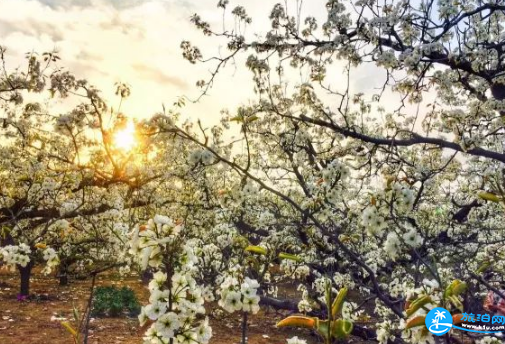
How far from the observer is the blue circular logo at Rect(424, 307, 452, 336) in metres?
2.04

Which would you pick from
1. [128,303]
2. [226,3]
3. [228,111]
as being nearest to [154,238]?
[226,3]

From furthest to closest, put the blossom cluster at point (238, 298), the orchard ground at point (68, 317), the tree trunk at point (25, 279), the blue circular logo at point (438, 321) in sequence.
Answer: the tree trunk at point (25, 279) → the orchard ground at point (68, 317) → the blossom cluster at point (238, 298) → the blue circular logo at point (438, 321)

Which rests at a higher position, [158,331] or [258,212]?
[258,212]

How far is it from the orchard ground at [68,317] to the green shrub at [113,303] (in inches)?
10.5

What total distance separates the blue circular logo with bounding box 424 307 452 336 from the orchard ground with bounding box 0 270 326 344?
7795 mm

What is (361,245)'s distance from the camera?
10797 millimetres

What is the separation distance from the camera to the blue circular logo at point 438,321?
2041 mm

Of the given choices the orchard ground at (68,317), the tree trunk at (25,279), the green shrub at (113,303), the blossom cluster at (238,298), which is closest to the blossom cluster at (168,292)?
the blossom cluster at (238,298)

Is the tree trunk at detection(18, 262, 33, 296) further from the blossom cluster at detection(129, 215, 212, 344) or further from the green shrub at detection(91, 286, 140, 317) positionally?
the blossom cluster at detection(129, 215, 212, 344)

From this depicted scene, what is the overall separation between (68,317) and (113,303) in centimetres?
107

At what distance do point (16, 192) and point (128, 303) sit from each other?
170 inches

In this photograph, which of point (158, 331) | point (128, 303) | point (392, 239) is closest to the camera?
point (158, 331)

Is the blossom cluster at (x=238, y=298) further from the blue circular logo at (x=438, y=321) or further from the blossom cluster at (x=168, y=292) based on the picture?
the blue circular logo at (x=438, y=321)

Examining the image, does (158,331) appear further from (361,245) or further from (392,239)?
(361,245)
